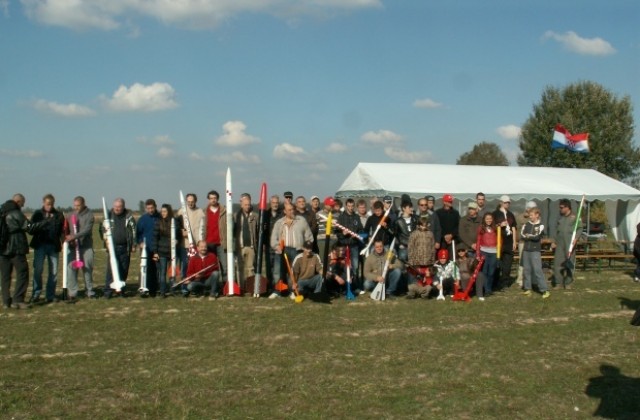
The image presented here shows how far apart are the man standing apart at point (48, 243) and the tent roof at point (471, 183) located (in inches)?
318

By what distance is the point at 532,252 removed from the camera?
1163cm

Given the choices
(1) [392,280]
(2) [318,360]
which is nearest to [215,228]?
(1) [392,280]

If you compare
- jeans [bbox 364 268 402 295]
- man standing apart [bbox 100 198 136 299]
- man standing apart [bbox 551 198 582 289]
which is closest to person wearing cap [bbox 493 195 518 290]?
man standing apart [bbox 551 198 582 289]

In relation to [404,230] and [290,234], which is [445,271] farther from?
[290,234]

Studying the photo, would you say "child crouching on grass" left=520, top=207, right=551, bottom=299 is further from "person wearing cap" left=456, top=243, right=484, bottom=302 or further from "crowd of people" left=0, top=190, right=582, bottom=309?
"person wearing cap" left=456, top=243, right=484, bottom=302

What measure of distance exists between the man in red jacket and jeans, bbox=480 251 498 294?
15.1 feet

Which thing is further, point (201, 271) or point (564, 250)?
point (564, 250)

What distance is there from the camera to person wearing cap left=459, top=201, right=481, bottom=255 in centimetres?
1185

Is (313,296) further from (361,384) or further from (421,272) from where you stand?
(361,384)

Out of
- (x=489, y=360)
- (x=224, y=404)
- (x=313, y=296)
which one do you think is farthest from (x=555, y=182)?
(x=224, y=404)

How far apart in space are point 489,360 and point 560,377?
80 centimetres

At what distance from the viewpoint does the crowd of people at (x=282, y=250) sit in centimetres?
1065

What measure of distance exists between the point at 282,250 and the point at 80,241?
10.9ft

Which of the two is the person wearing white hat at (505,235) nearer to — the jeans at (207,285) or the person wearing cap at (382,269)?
the person wearing cap at (382,269)
